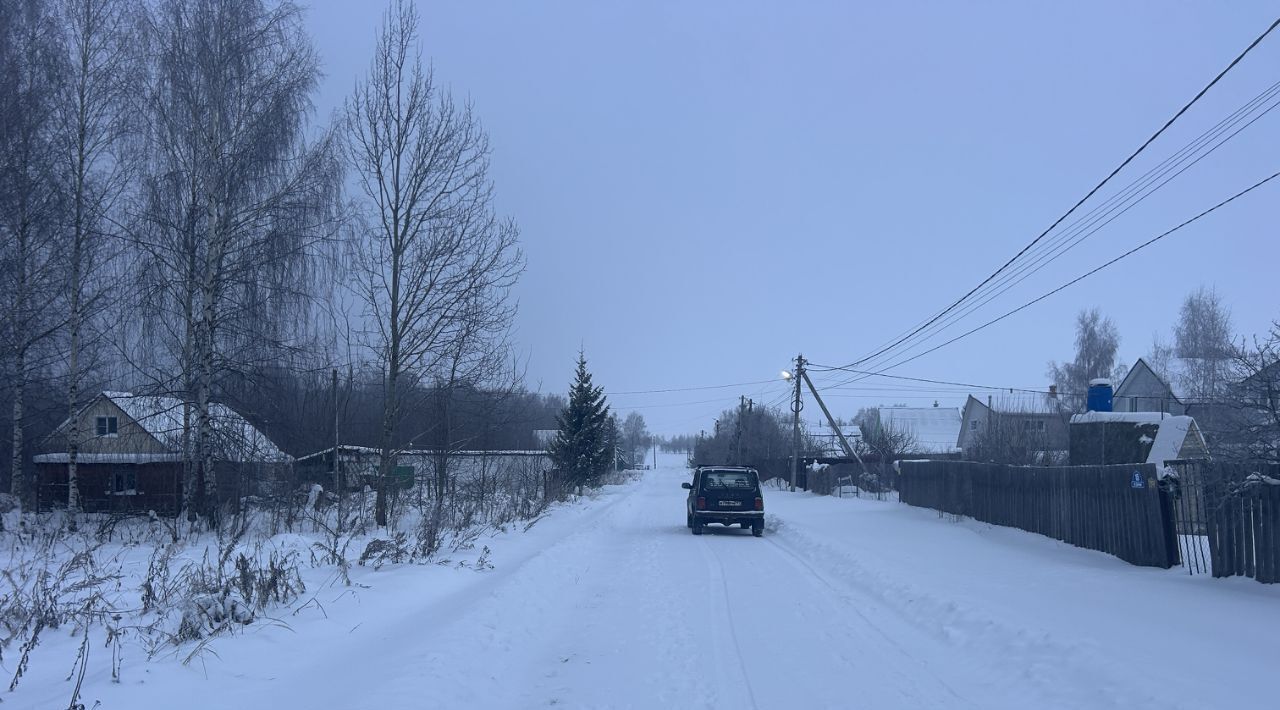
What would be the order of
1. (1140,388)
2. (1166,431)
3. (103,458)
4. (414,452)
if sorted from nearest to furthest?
1. (1166,431)
2. (414,452)
3. (103,458)
4. (1140,388)

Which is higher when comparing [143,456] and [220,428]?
[220,428]

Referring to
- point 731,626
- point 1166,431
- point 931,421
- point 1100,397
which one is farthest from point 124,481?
point 931,421

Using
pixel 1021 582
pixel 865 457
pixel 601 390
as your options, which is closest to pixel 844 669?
pixel 1021 582

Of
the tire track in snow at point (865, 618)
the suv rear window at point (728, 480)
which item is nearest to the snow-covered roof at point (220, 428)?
the suv rear window at point (728, 480)

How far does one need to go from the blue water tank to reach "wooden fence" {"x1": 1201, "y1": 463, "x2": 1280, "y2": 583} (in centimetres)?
944

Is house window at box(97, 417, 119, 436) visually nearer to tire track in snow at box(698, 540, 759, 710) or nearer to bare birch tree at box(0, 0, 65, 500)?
bare birch tree at box(0, 0, 65, 500)

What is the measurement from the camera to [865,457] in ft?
164

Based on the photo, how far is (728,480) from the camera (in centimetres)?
2259

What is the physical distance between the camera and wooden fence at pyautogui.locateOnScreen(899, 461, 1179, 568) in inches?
457

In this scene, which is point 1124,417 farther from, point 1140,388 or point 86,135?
point 1140,388

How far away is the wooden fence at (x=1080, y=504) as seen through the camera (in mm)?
11617

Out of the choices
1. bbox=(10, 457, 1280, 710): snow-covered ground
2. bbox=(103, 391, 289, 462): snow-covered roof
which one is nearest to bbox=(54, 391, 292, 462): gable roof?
bbox=(103, 391, 289, 462): snow-covered roof

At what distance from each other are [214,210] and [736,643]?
53.0ft

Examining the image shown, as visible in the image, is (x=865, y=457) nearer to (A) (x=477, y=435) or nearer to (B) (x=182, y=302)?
(A) (x=477, y=435)
